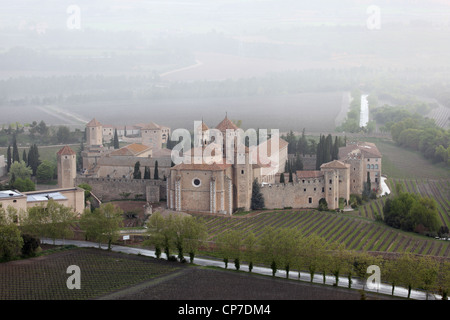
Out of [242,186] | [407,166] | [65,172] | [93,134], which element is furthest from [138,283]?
[93,134]

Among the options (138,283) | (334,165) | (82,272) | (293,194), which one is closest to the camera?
(138,283)

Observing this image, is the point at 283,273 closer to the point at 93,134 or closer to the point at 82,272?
the point at 82,272

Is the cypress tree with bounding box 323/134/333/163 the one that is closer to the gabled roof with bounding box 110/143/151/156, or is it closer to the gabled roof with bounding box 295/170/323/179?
the gabled roof with bounding box 295/170/323/179

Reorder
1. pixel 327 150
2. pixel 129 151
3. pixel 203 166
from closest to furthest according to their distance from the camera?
1. pixel 203 166
2. pixel 129 151
3. pixel 327 150

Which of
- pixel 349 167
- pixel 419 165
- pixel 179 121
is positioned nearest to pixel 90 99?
pixel 179 121

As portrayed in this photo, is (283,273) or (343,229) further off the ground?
(343,229)

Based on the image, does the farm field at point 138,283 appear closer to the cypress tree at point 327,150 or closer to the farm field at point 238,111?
the cypress tree at point 327,150

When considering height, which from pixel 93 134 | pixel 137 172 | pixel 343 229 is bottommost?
pixel 343 229

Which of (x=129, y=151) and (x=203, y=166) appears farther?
(x=129, y=151)

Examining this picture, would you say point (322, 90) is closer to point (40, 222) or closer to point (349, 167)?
point (349, 167)

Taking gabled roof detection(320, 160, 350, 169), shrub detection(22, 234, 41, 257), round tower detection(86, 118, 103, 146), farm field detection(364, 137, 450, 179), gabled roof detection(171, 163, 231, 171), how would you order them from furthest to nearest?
round tower detection(86, 118, 103, 146) < farm field detection(364, 137, 450, 179) < gabled roof detection(320, 160, 350, 169) < gabled roof detection(171, 163, 231, 171) < shrub detection(22, 234, 41, 257)

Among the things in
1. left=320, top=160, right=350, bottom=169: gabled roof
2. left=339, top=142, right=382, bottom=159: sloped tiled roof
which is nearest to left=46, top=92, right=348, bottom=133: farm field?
left=339, top=142, right=382, bottom=159: sloped tiled roof
